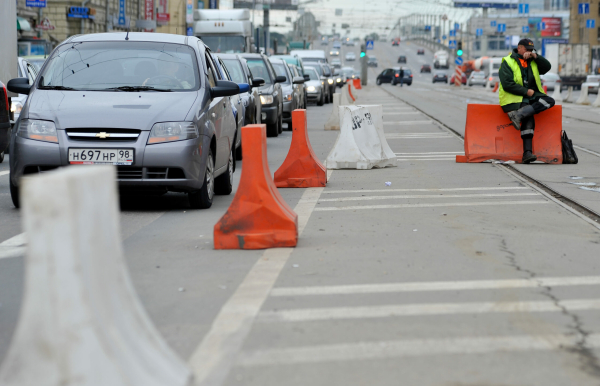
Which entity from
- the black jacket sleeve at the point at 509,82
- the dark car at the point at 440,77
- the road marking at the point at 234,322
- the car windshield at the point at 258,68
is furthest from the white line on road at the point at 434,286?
the dark car at the point at 440,77

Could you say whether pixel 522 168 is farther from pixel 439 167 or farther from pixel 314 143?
pixel 314 143

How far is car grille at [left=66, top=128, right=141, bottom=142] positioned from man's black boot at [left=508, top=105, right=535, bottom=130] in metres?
6.15

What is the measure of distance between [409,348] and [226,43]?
30708 millimetres

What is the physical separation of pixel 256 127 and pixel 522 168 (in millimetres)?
6666

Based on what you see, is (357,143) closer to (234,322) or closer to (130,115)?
(130,115)

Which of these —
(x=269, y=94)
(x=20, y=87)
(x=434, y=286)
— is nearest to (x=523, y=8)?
(x=269, y=94)

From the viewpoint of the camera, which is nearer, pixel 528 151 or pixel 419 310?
pixel 419 310

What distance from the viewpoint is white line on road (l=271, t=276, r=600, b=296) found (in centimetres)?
510

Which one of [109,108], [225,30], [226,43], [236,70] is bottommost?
[109,108]

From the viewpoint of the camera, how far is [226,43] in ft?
111

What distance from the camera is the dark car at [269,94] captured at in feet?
61.2

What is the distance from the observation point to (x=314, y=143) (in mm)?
17453

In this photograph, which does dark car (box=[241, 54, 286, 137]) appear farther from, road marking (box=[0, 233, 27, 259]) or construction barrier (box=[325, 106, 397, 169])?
road marking (box=[0, 233, 27, 259])

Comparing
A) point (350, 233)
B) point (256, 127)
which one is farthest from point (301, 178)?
point (256, 127)
